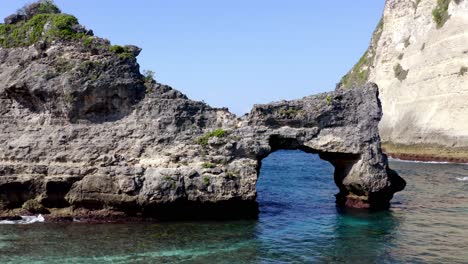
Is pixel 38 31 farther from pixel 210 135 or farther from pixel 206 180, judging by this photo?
pixel 206 180

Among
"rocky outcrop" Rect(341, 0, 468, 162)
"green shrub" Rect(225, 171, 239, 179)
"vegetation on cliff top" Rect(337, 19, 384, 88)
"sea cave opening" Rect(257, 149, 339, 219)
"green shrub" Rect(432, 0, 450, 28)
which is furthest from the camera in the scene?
"vegetation on cliff top" Rect(337, 19, 384, 88)

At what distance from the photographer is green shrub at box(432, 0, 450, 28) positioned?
5725 cm

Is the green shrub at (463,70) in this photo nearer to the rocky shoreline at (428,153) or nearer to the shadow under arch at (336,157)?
the rocky shoreline at (428,153)

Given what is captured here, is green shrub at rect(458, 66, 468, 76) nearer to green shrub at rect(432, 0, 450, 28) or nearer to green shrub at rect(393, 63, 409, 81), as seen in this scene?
green shrub at rect(432, 0, 450, 28)

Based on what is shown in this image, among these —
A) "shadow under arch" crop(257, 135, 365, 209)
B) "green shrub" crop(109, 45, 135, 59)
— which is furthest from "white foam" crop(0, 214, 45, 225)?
"shadow under arch" crop(257, 135, 365, 209)

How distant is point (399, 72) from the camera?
65.7 metres

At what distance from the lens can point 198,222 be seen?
763 inches

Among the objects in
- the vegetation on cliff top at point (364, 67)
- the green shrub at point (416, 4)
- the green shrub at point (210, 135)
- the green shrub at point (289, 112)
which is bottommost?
the green shrub at point (210, 135)

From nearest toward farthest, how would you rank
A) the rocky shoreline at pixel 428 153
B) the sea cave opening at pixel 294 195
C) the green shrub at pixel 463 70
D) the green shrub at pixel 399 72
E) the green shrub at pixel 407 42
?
the sea cave opening at pixel 294 195 → the rocky shoreline at pixel 428 153 → the green shrub at pixel 463 70 → the green shrub at pixel 399 72 → the green shrub at pixel 407 42

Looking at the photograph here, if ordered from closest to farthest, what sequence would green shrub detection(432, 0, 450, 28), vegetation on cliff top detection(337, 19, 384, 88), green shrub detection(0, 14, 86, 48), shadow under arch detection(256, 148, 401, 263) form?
1. shadow under arch detection(256, 148, 401, 263)
2. green shrub detection(0, 14, 86, 48)
3. green shrub detection(432, 0, 450, 28)
4. vegetation on cliff top detection(337, 19, 384, 88)

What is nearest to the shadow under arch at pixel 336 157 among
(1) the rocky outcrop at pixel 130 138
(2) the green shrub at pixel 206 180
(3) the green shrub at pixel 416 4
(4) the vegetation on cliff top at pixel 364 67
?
(1) the rocky outcrop at pixel 130 138

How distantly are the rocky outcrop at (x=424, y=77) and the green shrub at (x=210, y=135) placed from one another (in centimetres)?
3906

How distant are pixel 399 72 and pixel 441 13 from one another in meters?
→ 9.89

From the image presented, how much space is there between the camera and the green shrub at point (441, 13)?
57250mm
